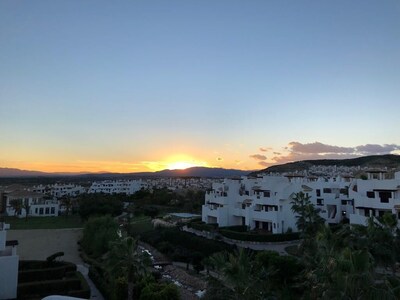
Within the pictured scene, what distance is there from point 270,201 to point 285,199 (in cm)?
211

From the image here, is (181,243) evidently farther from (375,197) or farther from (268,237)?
(375,197)

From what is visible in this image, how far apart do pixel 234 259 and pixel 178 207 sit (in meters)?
69.4

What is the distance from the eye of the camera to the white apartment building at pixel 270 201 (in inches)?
1802

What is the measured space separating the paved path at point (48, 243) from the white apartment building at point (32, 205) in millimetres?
24127

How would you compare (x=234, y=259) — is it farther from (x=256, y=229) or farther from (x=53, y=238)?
(x=53, y=238)

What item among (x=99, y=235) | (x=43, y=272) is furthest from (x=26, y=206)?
(x=43, y=272)

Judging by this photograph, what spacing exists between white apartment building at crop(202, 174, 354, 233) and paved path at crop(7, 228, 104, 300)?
2034 centimetres

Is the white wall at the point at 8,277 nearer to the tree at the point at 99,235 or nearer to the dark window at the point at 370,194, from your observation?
the tree at the point at 99,235

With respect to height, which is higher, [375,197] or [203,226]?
[375,197]

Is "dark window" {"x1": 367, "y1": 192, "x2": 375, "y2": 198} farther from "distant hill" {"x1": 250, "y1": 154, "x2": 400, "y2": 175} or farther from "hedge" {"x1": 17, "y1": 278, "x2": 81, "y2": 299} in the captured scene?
"distant hill" {"x1": 250, "y1": 154, "x2": 400, "y2": 175}

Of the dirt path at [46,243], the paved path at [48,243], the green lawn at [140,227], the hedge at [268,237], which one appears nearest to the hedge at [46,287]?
the paved path at [48,243]

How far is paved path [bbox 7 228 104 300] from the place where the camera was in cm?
4112

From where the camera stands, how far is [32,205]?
3196 inches

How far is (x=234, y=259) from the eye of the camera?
15008mm
